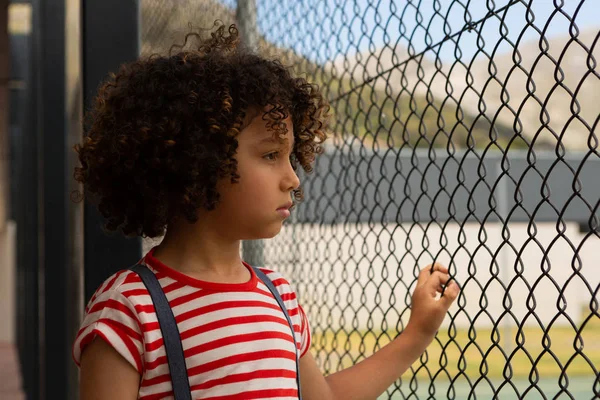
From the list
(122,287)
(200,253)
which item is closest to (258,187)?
(200,253)

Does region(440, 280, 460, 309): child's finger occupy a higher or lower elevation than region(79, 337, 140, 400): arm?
higher

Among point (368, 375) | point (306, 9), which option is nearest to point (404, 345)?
point (368, 375)

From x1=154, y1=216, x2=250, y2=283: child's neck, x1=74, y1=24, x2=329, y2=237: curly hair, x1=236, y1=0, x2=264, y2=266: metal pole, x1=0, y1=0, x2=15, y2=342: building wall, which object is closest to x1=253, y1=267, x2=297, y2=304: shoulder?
x1=154, y1=216, x2=250, y2=283: child's neck

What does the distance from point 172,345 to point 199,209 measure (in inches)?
8.8

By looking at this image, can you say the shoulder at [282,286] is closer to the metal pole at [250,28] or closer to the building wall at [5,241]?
the metal pole at [250,28]

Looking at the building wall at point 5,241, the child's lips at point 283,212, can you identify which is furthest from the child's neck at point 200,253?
the building wall at point 5,241

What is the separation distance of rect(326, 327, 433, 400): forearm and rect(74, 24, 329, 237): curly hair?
1.42 ft

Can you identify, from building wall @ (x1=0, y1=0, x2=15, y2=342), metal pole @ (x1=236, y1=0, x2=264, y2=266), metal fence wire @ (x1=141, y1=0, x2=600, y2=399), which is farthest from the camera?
building wall @ (x1=0, y1=0, x2=15, y2=342)

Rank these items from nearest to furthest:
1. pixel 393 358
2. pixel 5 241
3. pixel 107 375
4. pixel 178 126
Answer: pixel 107 375, pixel 178 126, pixel 393 358, pixel 5 241

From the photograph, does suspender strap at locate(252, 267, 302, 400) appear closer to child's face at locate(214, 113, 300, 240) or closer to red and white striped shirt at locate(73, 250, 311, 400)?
red and white striped shirt at locate(73, 250, 311, 400)

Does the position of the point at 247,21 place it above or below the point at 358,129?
above

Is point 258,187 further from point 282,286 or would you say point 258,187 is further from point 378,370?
point 378,370

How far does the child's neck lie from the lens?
1.33 metres

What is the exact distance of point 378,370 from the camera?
1.57 metres
